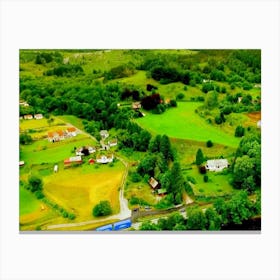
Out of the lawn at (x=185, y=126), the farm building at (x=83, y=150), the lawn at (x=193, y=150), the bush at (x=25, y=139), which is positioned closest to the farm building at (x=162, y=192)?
the lawn at (x=193, y=150)

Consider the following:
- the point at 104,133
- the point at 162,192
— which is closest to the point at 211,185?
the point at 162,192

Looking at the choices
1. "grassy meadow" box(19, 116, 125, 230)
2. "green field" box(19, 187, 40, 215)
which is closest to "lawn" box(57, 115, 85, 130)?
"grassy meadow" box(19, 116, 125, 230)

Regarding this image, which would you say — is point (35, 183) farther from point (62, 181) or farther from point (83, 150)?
point (83, 150)

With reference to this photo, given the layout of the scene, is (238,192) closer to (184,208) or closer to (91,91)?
(184,208)

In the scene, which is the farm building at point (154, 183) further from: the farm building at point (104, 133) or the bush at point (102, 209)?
the farm building at point (104, 133)

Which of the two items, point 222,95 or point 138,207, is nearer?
point 138,207

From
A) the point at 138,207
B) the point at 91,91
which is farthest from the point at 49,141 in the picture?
the point at 138,207
